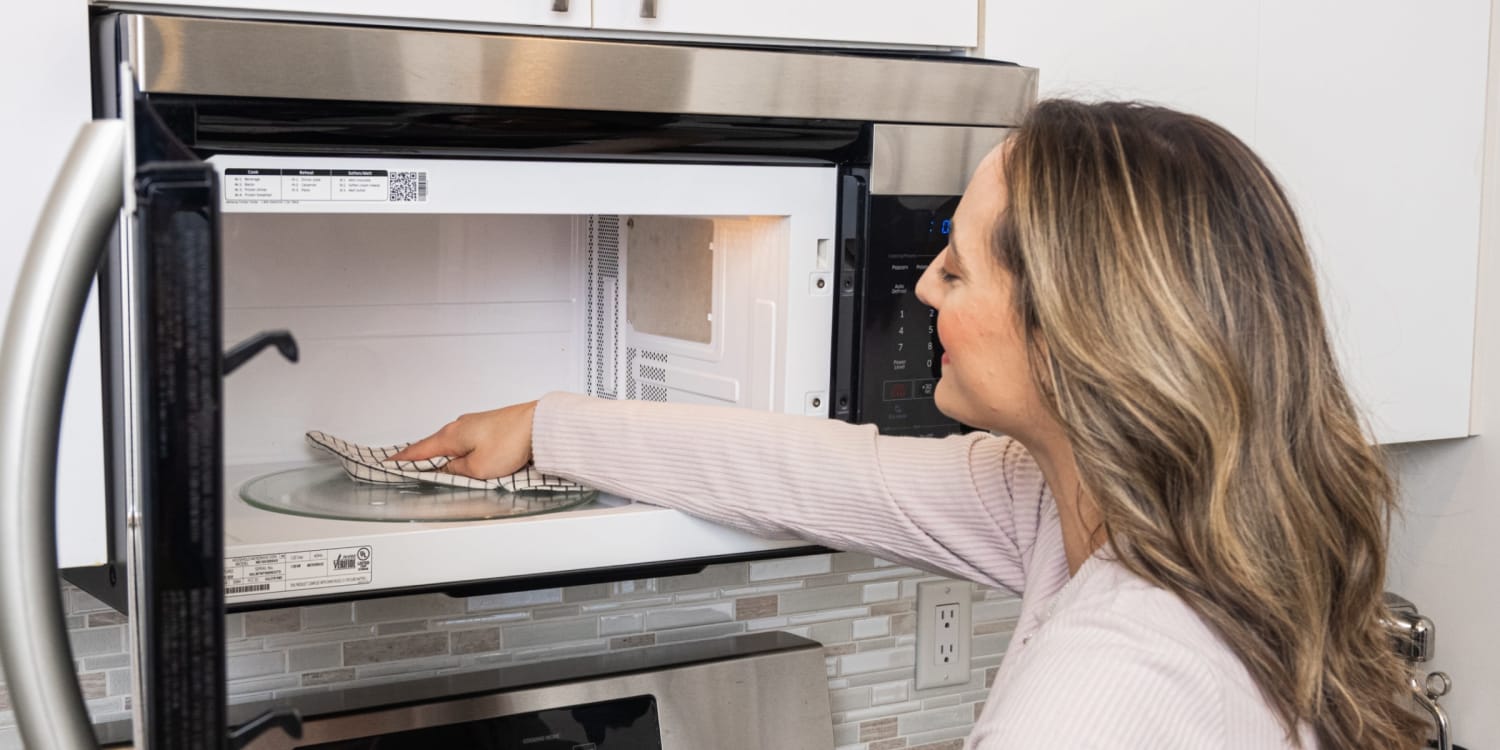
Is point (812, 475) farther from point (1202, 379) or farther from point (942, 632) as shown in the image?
point (942, 632)

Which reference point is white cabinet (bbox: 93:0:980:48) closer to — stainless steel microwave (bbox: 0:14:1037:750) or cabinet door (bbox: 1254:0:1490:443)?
stainless steel microwave (bbox: 0:14:1037:750)

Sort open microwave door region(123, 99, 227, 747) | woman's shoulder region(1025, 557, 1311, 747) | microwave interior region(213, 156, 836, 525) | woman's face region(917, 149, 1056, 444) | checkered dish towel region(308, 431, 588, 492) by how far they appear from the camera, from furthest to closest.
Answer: checkered dish towel region(308, 431, 588, 492)
microwave interior region(213, 156, 836, 525)
woman's face region(917, 149, 1056, 444)
woman's shoulder region(1025, 557, 1311, 747)
open microwave door region(123, 99, 227, 747)

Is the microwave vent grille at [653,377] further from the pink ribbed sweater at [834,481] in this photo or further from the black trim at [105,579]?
the black trim at [105,579]

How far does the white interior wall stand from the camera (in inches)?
53.0

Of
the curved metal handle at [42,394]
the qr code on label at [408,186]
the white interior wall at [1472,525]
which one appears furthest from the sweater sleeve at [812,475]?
the white interior wall at [1472,525]

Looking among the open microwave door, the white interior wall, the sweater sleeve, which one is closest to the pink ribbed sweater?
the sweater sleeve

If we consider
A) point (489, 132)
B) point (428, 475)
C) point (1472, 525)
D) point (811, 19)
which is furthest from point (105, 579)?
point (1472, 525)

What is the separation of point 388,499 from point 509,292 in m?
0.32

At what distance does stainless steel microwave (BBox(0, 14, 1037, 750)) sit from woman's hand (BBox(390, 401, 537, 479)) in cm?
9

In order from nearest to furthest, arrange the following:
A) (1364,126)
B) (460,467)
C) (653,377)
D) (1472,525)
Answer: (460,467) < (653,377) < (1364,126) < (1472,525)

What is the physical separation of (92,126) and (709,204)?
53 cm

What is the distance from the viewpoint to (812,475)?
3.25 ft

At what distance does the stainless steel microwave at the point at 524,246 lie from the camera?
794 mm

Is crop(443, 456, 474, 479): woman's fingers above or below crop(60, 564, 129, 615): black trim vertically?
above
